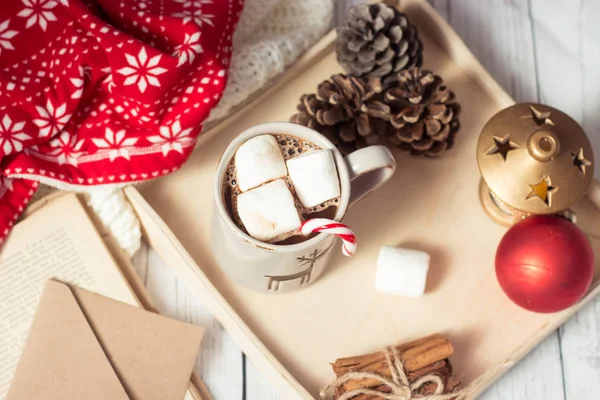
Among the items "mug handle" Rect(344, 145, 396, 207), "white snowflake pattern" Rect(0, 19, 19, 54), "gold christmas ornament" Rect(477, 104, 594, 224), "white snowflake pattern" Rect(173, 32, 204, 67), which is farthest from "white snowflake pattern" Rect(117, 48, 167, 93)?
"gold christmas ornament" Rect(477, 104, 594, 224)

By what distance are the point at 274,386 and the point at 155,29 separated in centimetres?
40

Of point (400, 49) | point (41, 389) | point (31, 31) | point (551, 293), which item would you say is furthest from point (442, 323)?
point (31, 31)

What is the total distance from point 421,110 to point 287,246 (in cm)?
23

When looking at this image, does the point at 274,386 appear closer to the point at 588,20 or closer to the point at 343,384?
the point at 343,384

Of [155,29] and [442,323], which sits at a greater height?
[155,29]

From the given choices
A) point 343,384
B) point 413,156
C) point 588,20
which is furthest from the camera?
point 588,20

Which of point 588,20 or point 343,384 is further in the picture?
point 588,20

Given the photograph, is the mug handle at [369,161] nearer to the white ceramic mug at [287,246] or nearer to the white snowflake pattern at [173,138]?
the white ceramic mug at [287,246]

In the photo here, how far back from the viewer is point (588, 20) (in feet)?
2.87

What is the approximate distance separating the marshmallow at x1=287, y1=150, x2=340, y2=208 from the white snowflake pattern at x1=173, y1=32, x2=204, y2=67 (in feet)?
0.61

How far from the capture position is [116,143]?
0.70 m

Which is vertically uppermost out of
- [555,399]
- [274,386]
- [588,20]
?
[588,20]

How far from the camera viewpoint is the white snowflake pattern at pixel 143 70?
26.4 inches

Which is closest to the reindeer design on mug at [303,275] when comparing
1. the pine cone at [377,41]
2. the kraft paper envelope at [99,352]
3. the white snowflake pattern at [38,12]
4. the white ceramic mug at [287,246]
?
the white ceramic mug at [287,246]
